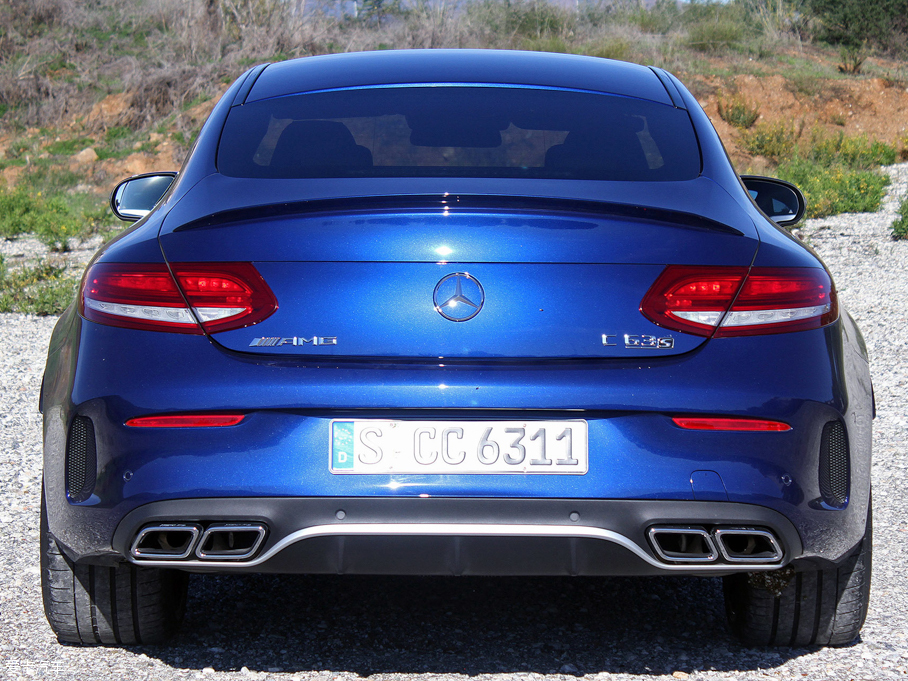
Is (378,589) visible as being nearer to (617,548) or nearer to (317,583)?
(317,583)

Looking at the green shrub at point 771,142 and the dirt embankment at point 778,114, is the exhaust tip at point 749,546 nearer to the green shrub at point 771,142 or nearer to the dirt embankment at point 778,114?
the green shrub at point 771,142

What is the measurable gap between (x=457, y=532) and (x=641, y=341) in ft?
1.89

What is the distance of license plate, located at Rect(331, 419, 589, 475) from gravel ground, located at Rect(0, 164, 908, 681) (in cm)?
73

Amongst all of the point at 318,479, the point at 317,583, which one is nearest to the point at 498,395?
the point at 318,479

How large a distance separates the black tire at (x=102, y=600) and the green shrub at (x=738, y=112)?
19.5m

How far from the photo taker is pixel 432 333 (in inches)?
87.4

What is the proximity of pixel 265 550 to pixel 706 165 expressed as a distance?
1501 mm

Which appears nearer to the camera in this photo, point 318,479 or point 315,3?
point 318,479

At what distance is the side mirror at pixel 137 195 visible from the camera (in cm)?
348

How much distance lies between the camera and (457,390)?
2.19 meters

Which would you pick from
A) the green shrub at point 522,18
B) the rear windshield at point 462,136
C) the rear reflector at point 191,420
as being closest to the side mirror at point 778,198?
the rear windshield at point 462,136

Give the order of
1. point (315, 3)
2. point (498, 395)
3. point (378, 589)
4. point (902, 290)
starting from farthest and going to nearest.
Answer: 1. point (315, 3)
2. point (902, 290)
3. point (378, 589)
4. point (498, 395)

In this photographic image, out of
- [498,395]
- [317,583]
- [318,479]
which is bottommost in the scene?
[317,583]

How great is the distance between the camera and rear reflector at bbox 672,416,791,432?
7.28 ft
